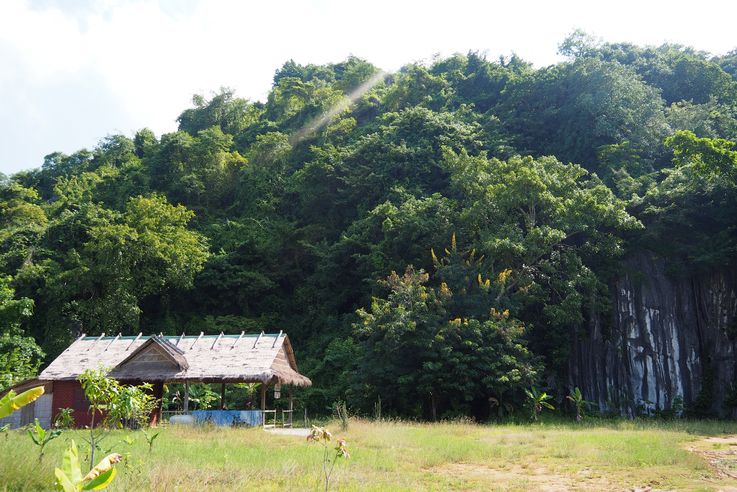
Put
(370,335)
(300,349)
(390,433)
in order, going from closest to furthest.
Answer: (390,433) < (370,335) < (300,349)

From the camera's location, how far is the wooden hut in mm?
19453

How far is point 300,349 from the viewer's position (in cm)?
3062

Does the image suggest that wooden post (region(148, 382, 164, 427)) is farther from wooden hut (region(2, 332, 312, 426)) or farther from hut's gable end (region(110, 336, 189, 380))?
hut's gable end (region(110, 336, 189, 380))

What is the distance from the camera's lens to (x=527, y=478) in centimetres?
1004

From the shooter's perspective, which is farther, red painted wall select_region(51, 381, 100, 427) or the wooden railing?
red painted wall select_region(51, 381, 100, 427)

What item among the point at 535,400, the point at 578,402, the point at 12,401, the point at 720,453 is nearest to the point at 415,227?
the point at 535,400

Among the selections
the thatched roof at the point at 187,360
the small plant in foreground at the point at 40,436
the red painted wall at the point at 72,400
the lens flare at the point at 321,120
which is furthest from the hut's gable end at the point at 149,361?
the lens flare at the point at 321,120

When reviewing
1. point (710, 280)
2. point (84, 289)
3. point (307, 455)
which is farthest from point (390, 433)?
point (84, 289)

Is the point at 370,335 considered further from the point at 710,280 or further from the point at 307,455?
the point at 710,280

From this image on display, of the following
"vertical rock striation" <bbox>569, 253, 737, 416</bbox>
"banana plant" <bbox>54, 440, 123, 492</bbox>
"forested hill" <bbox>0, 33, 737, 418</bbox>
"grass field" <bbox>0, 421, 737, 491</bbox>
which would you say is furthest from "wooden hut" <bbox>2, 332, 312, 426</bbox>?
"banana plant" <bbox>54, 440, 123, 492</bbox>

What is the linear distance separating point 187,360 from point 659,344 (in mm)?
17628

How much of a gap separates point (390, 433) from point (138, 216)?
835 inches

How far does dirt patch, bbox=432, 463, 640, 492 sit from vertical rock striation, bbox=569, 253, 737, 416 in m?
14.2

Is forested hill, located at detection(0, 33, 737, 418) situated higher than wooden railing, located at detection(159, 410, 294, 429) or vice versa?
forested hill, located at detection(0, 33, 737, 418)
